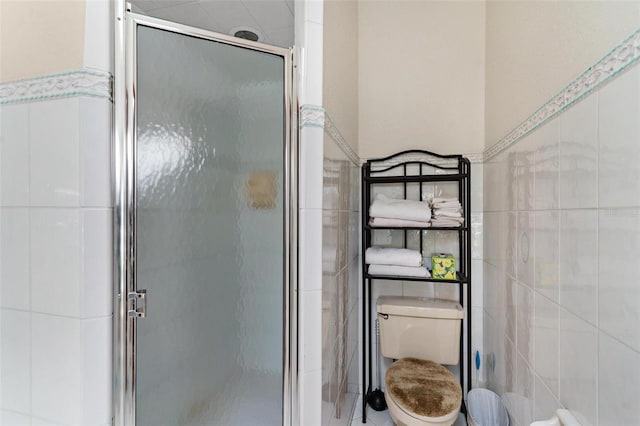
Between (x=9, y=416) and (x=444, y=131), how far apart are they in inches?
86.9

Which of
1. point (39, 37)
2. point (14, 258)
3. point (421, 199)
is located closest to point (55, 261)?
point (14, 258)

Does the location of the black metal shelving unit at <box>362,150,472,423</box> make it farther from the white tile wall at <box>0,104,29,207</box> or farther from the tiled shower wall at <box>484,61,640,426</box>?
the white tile wall at <box>0,104,29,207</box>

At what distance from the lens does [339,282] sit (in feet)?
4.63

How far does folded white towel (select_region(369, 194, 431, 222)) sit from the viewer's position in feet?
5.36

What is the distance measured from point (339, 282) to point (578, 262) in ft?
2.85

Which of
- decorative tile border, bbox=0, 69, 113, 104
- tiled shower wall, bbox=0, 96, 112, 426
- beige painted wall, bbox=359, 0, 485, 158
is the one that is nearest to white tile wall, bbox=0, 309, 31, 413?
tiled shower wall, bbox=0, 96, 112, 426

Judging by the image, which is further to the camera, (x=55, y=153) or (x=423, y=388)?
(x=423, y=388)

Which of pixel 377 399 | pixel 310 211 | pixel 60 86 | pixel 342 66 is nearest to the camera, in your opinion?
pixel 60 86

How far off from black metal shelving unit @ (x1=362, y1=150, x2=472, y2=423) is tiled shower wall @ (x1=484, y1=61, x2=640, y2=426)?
0.36 meters

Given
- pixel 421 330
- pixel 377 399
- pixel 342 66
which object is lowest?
pixel 377 399

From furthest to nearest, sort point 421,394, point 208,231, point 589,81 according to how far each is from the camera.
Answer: point 421,394 → point 208,231 → point 589,81

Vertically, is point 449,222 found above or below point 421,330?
above

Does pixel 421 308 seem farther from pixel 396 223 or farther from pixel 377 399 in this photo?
pixel 377 399

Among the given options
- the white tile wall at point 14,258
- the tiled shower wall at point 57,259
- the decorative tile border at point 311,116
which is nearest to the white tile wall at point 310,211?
the decorative tile border at point 311,116
